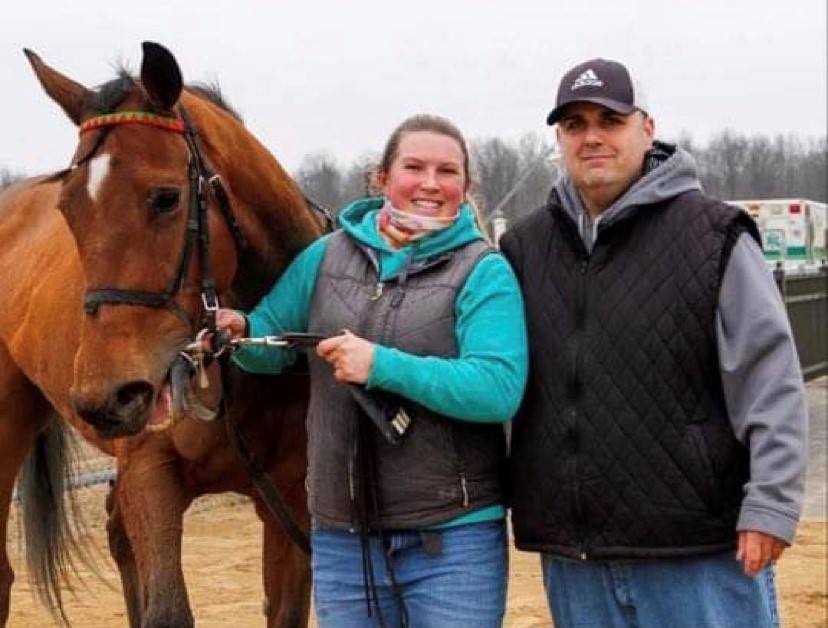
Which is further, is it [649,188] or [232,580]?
[232,580]

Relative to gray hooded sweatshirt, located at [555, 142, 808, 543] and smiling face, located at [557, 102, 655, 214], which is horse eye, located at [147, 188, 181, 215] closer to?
smiling face, located at [557, 102, 655, 214]

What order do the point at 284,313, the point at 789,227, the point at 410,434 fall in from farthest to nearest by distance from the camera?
the point at 789,227 < the point at 284,313 < the point at 410,434

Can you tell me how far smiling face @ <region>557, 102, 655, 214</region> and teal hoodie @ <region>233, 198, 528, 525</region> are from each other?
10.6 inches

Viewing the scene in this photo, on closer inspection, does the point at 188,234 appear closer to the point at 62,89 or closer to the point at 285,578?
the point at 62,89

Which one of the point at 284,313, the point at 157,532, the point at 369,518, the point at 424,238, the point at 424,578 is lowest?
the point at 157,532

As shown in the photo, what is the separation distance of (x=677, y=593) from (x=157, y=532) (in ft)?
5.43

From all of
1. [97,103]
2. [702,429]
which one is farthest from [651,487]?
[97,103]

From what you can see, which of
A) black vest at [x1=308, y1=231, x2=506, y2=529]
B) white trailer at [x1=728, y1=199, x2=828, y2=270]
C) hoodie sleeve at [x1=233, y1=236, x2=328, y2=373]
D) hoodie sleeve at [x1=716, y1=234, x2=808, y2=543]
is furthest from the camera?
white trailer at [x1=728, y1=199, x2=828, y2=270]

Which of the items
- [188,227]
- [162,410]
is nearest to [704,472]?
[162,410]

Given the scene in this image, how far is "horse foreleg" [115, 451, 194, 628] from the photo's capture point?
365 cm

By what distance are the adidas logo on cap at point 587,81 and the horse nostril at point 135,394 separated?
1139mm

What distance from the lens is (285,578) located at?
4.37 meters

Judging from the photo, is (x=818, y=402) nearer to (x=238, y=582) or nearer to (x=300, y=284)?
(x=238, y=582)

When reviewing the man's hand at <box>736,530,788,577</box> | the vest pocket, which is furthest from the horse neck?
the man's hand at <box>736,530,788,577</box>
